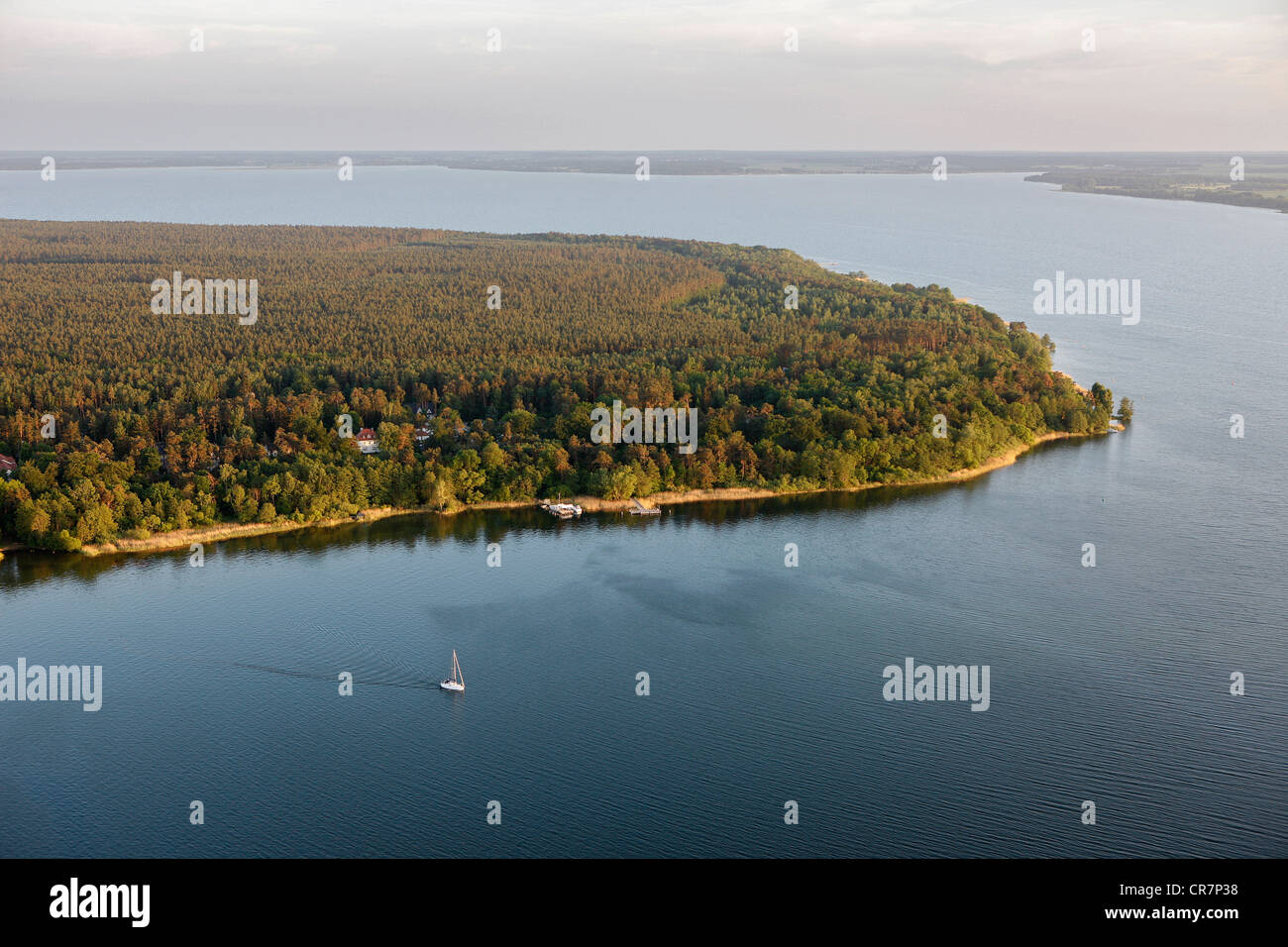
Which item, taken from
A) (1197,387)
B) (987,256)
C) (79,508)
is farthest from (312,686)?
(987,256)

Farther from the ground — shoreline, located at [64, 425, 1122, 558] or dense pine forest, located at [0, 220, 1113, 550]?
dense pine forest, located at [0, 220, 1113, 550]

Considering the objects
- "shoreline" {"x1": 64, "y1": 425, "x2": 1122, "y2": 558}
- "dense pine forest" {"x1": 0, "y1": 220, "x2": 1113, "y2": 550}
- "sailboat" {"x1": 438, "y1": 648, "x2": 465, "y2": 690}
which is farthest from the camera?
"dense pine forest" {"x1": 0, "y1": 220, "x2": 1113, "y2": 550}

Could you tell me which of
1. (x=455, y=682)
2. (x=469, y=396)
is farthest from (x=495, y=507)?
(x=455, y=682)

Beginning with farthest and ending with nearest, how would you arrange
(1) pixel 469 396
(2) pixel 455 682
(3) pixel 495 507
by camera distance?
1. (1) pixel 469 396
2. (3) pixel 495 507
3. (2) pixel 455 682

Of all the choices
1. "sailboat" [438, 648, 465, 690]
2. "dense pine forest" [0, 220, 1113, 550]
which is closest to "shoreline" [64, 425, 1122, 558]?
"dense pine forest" [0, 220, 1113, 550]

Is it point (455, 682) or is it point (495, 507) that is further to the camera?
point (495, 507)

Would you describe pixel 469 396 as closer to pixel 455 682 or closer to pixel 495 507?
pixel 495 507

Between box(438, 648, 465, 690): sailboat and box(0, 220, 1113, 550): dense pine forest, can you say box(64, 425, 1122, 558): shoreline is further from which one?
box(438, 648, 465, 690): sailboat
